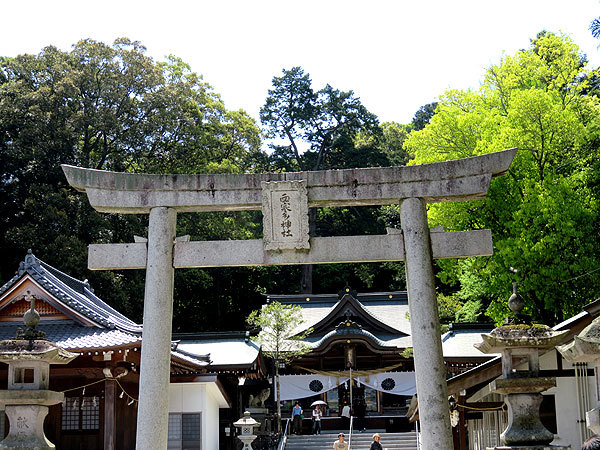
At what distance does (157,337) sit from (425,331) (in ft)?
12.2

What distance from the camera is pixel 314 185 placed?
1038 cm

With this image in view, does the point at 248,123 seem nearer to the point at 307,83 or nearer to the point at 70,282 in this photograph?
the point at 307,83

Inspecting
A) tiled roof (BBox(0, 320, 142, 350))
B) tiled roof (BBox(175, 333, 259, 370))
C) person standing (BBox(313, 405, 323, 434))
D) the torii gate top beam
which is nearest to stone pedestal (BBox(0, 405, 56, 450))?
the torii gate top beam

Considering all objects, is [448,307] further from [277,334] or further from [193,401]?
[193,401]

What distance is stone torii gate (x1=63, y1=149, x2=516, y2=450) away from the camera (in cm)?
1003

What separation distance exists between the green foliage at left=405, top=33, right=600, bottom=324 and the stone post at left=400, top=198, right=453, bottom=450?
34.0 ft

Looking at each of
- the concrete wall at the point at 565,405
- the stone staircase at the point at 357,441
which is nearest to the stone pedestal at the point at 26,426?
the concrete wall at the point at 565,405

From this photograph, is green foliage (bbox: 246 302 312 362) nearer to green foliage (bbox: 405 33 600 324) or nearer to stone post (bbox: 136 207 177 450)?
green foliage (bbox: 405 33 600 324)

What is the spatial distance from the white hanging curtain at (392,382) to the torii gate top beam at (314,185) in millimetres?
19536

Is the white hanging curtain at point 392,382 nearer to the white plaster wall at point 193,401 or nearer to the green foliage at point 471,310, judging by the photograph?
the green foliage at point 471,310

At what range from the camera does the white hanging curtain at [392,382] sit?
2875cm

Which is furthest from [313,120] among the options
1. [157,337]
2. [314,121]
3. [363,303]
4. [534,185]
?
[157,337]

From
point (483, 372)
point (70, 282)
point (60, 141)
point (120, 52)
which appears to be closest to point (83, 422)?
point (70, 282)

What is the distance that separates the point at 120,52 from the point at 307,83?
46.8 ft
